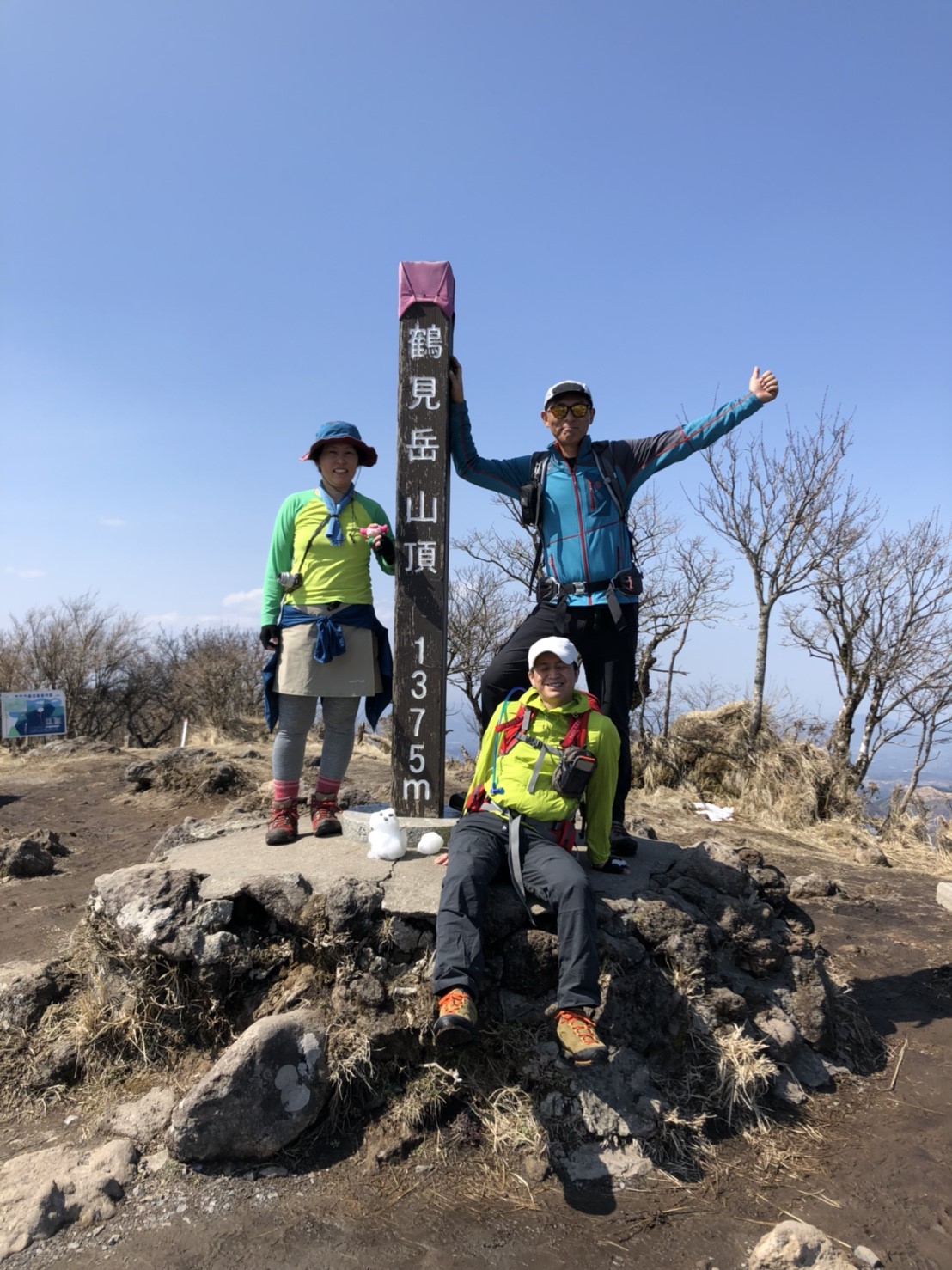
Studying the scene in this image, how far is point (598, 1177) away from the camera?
291 centimetres

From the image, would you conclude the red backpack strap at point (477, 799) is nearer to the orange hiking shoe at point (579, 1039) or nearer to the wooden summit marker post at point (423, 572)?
the wooden summit marker post at point (423, 572)

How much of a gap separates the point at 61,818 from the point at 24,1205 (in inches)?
289

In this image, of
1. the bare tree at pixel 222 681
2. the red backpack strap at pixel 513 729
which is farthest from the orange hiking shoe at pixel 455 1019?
the bare tree at pixel 222 681

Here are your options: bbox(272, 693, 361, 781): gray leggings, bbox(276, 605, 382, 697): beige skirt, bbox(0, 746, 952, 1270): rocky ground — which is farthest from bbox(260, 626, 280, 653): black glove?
bbox(0, 746, 952, 1270): rocky ground

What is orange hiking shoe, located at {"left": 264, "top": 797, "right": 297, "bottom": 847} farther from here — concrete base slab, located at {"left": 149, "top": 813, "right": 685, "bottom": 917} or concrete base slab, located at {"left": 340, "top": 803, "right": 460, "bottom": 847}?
concrete base slab, located at {"left": 340, "top": 803, "right": 460, "bottom": 847}

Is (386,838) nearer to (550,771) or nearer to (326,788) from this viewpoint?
(326,788)

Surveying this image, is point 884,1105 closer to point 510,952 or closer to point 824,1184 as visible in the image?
point 824,1184

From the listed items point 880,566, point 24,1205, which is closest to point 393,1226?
point 24,1205

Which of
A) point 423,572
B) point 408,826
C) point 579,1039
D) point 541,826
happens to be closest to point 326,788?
point 408,826

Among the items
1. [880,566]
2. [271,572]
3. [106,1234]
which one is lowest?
[106,1234]

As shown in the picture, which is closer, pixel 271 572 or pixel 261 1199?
pixel 261 1199

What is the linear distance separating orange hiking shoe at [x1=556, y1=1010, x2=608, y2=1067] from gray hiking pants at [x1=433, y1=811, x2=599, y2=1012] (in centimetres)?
4

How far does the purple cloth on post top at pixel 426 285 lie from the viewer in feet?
14.9

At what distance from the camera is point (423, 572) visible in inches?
175
